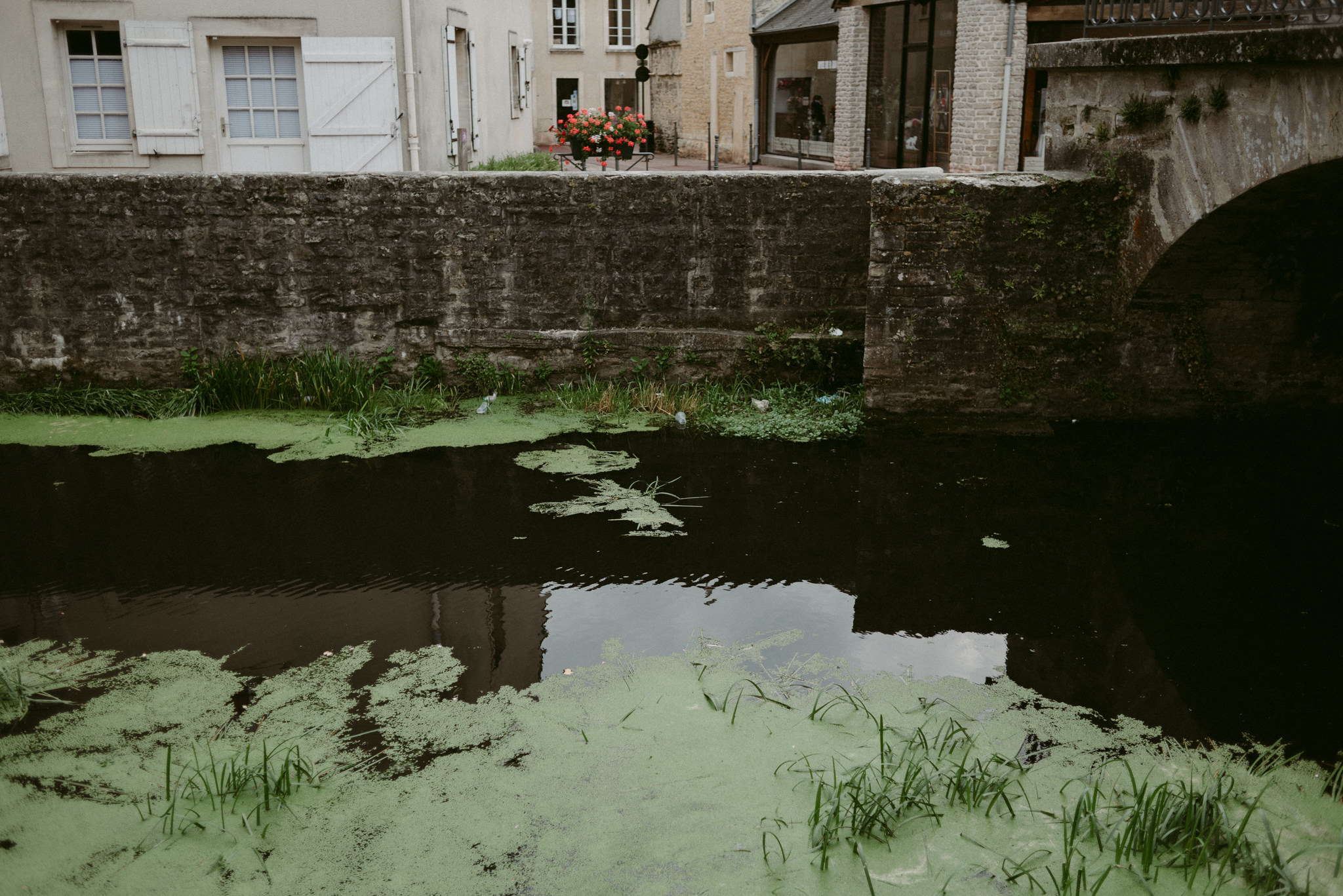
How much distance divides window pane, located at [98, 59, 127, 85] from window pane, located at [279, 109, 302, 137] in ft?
5.18

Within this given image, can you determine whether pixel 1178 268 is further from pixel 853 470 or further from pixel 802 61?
pixel 802 61

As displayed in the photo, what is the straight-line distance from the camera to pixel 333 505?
5.52 metres

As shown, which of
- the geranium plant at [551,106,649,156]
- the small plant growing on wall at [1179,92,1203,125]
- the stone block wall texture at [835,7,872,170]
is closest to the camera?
the small plant growing on wall at [1179,92,1203,125]

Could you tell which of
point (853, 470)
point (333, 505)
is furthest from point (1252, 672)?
point (333, 505)

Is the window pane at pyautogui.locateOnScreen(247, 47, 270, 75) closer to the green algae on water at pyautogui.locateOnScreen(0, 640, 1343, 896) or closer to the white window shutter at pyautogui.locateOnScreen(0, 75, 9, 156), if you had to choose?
the white window shutter at pyautogui.locateOnScreen(0, 75, 9, 156)

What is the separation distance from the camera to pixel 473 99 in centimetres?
1406

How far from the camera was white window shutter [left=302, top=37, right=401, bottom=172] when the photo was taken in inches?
427

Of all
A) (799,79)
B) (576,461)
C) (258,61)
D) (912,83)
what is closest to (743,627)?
(576,461)

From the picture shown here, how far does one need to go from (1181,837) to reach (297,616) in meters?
3.24

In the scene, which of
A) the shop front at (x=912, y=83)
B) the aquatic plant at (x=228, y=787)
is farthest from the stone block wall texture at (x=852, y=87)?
the aquatic plant at (x=228, y=787)

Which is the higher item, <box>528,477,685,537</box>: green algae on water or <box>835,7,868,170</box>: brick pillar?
<box>835,7,868,170</box>: brick pillar

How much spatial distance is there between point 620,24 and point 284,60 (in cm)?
2315

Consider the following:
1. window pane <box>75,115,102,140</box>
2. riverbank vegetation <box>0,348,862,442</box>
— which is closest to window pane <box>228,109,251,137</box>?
window pane <box>75,115,102,140</box>

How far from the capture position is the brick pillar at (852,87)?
17969 mm
